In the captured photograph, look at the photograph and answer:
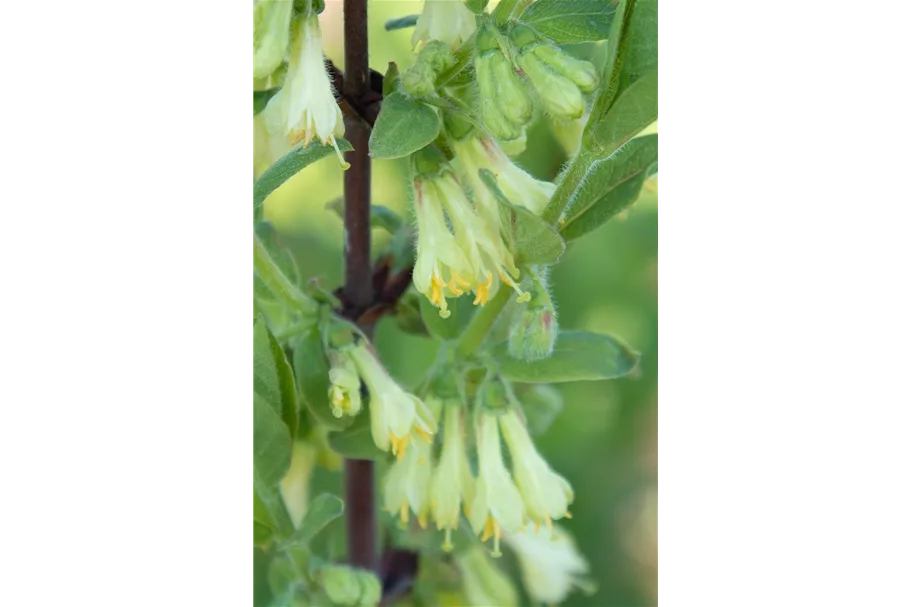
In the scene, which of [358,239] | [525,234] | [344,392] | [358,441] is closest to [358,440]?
[358,441]

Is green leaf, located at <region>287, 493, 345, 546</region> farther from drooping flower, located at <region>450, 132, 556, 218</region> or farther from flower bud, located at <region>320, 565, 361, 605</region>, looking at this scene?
drooping flower, located at <region>450, 132, 556, 218</region>

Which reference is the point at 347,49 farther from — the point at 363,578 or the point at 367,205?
the point at 363,578

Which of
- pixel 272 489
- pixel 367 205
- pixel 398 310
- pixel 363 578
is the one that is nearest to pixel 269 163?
pixel 367 205

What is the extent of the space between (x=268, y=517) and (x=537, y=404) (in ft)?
1.35

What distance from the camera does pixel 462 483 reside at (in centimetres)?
115

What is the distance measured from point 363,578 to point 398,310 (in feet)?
0.97

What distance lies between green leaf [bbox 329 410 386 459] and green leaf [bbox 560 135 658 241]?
0.29 meters

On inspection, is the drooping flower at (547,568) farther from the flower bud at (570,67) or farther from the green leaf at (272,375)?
the flower bud at (570,67)

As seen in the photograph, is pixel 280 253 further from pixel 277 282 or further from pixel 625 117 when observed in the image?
pixel 625 117

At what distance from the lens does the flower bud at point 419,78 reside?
3.05 feet

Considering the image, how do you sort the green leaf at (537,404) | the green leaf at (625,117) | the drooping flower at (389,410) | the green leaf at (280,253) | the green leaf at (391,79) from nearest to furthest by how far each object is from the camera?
the green leaf at (625,117), the green leaf at (391,79), the drooping flower at (389,410), the green leaf at (280,253), the green leaf at (537,404)

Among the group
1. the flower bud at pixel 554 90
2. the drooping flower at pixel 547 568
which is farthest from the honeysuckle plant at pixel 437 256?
the drooping flower at pixel 547 568

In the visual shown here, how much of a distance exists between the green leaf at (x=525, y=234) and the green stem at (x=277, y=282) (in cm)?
25

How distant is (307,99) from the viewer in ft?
3.12
